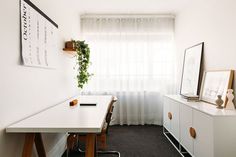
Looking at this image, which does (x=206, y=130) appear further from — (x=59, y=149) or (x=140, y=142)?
(x=59, y=149)

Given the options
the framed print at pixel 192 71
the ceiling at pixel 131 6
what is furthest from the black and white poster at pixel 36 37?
the framed print at pixel 192 71

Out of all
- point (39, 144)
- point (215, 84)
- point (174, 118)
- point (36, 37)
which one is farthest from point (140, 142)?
point (36, 37)

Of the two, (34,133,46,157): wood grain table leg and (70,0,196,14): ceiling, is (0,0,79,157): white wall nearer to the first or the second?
(34,133,46,157): wood grain table leg

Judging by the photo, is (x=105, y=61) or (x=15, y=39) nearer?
(x=15, y=39)

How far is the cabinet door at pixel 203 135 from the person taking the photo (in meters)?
1.77

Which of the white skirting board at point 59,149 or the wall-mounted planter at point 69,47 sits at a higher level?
the wall-mounted planter at point 69,47

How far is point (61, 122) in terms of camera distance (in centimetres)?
146

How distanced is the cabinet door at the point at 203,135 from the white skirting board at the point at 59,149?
74.0 inches

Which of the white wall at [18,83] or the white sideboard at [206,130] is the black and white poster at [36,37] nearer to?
the white wall at [18,83]

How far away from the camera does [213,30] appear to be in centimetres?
253

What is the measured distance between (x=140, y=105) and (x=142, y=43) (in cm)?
150

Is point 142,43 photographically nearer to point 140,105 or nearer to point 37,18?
point 140,105

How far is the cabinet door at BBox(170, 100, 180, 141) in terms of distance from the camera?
107 inches

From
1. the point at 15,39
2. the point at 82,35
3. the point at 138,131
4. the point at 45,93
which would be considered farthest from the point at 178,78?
the point at 15,39
